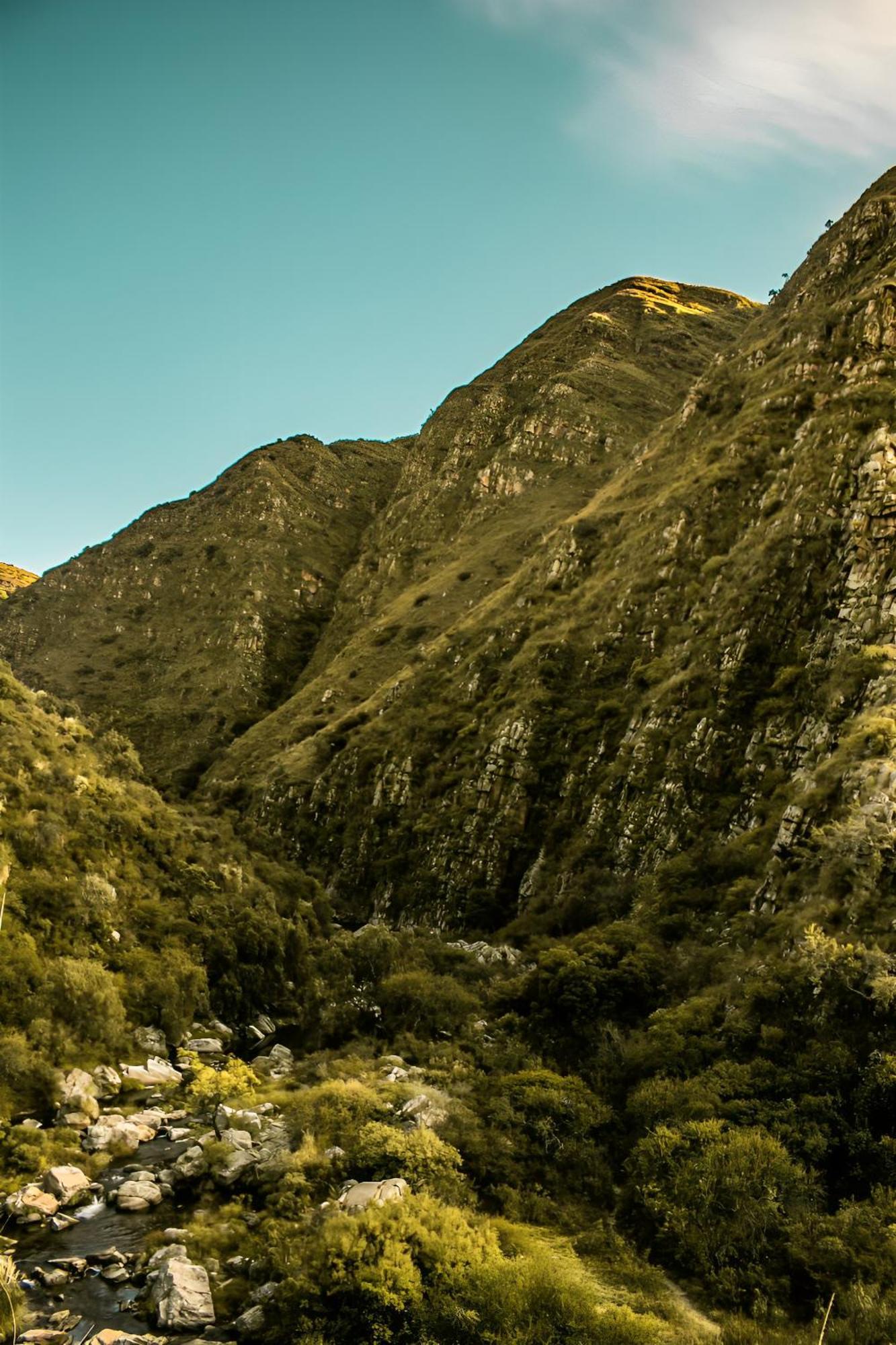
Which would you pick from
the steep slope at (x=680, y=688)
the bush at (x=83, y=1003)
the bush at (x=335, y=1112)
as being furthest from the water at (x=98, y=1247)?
the steep slope at (x=680, y=688)

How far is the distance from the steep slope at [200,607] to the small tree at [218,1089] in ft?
251

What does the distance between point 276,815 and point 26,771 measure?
145ft

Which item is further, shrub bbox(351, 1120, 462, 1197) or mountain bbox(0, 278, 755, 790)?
mountain bbox(0, 278, 755, 790)

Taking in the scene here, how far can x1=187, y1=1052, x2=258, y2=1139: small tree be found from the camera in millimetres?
28172

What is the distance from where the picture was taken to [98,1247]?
21141 millimetres

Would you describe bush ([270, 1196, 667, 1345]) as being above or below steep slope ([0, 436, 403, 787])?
below

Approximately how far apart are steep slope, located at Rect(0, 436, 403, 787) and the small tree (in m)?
76.4

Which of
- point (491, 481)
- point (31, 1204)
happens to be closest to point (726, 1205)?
point (31, 1204)

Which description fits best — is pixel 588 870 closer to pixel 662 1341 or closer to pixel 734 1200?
pixel 734 1200

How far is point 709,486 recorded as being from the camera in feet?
224

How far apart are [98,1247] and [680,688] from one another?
Answer: 1765 inches

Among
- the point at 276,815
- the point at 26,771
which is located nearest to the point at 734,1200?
the point at 26,771

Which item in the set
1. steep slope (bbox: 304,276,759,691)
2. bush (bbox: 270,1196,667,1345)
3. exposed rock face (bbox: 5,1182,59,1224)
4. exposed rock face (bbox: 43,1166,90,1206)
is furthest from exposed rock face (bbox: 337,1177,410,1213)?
steep slope (bbox: 304,276,759,691)

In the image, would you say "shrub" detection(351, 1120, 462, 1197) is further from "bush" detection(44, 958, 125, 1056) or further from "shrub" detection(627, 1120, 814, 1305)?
"bush" detection(44, 958, 125, 1056)
